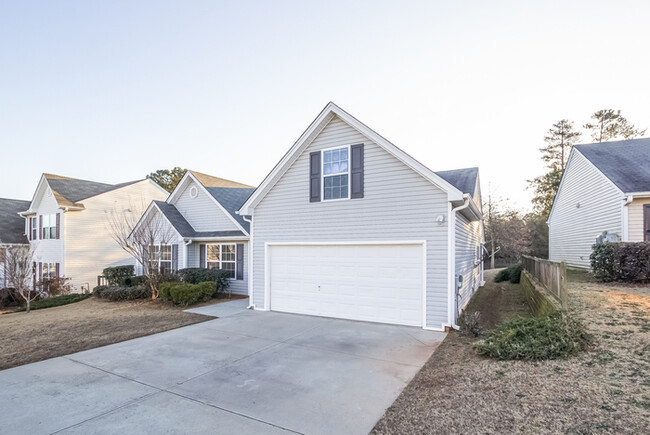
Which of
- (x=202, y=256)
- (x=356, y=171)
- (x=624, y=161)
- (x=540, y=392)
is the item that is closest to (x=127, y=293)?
(x=202, y=256)

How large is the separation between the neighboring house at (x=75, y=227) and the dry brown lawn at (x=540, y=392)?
21783 millimetres

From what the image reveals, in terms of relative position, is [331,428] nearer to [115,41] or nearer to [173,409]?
[173,409]

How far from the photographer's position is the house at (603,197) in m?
11.9

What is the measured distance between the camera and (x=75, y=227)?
19562mm

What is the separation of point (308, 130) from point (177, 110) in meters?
10.1

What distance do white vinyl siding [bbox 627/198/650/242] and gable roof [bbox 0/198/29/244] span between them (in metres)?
34.3

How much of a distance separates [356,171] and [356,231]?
1713 millimetres

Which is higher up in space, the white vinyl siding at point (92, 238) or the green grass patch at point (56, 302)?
Answer: the white vinyl siding at point (92, 238)

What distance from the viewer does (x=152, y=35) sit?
1267 centimetres

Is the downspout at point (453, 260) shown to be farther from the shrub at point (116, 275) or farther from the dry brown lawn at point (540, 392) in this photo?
the shrub at point (116, 275)

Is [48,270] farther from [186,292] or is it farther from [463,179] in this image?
[463,179]

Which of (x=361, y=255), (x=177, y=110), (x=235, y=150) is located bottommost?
(x=361, y=255)

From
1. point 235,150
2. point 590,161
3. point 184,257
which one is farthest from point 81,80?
point 590,161

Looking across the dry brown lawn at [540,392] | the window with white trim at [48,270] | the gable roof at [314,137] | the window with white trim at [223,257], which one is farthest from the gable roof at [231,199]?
the window with white trim at [48,270]
